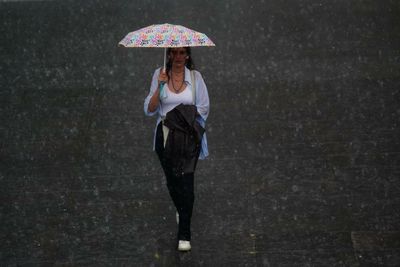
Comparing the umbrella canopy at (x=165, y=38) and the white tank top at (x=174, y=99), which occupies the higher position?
the umbrella canopy at (x=165, y=38)

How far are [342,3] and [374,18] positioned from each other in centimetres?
83

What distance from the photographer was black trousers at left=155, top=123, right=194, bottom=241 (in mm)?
7215

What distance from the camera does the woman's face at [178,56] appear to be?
7.02 m

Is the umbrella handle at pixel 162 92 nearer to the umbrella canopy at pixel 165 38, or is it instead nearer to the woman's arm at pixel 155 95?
the woman's arm at pixel 155 95

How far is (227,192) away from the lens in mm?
8305

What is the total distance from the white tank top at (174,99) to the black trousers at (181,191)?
0.56 feet

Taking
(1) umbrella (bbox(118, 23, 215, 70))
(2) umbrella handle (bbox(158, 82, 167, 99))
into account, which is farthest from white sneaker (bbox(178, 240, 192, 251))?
(1) umbrella (bbox(118, 23, 215, 70))

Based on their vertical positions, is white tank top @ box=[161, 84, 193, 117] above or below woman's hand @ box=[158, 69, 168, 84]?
below

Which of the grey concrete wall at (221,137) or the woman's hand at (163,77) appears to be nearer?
the woman's hand at (163,77)

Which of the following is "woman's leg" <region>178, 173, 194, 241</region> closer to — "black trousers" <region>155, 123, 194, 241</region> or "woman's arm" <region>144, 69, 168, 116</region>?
"black trousers" <region>155, 123, 194, 241</region>

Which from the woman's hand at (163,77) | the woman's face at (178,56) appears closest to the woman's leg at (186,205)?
the woman's hand at (163,77)

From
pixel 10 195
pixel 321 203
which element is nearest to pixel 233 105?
pixel 321 203

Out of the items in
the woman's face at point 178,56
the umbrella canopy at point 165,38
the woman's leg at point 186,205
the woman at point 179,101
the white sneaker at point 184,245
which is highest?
the umbrella canopy at point 165,38

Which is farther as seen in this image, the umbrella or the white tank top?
the white tank top
